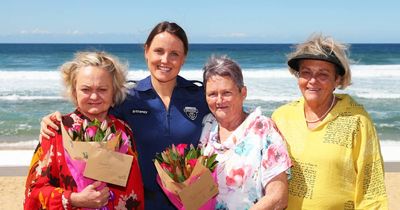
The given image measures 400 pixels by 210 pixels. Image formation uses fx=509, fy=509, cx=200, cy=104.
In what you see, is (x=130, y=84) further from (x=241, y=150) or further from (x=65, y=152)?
(x=241, y=150)

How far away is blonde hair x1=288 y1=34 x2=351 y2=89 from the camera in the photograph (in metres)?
3.22

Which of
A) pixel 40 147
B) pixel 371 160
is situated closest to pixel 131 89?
pixel 40 147

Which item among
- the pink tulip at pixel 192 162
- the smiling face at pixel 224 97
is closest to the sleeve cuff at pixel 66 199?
the pink tulip at pixel 192 162

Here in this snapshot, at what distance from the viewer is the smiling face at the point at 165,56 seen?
3448 mm

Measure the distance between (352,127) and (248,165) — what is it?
0.75 metres

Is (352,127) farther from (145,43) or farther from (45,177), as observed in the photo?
(45,177)

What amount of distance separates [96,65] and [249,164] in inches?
42.9

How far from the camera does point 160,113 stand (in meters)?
3.50

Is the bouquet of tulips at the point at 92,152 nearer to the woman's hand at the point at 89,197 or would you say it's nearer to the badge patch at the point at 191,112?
the woman's hand at the point at 89,197

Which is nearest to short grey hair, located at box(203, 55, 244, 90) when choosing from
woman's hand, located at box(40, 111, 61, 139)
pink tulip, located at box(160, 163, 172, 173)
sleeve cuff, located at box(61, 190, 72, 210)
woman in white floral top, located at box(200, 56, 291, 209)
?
woman in white floral top, located at box(200, 56, 291, 209)

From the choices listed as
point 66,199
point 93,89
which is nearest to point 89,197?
point 66,199

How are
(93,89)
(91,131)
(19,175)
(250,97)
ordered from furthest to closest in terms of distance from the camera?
(250,97) → (19,175) → (93,89) → (91,131)

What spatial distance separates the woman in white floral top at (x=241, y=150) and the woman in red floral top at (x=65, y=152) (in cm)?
54

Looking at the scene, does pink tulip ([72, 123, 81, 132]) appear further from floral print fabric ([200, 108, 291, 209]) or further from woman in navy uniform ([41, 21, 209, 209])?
floral print fabric ([200, 108, 291, 209])
